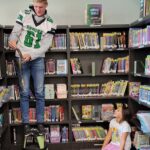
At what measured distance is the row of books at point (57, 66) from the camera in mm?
4230

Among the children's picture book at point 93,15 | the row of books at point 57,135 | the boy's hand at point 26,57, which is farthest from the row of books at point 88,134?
the children's picture book at point 93,15

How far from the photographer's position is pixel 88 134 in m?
4.24

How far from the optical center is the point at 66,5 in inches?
176

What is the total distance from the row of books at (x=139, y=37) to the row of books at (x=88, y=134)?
147cm

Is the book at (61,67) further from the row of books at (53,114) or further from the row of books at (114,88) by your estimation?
the row of books at (114,88)

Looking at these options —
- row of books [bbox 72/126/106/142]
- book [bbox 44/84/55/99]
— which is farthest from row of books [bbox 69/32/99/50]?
row of books [bbox 72/126/106/142]

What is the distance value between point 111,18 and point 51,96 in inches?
65.5

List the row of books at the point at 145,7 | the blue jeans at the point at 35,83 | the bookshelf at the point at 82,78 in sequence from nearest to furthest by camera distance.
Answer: the row of books at the point at 145,7 < the blue jeans at the point at 35,83 < the bookshelf at the point at 82,78

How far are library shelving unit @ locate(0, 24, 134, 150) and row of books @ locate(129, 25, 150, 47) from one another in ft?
0.64

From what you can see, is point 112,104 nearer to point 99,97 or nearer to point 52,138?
point 99,97

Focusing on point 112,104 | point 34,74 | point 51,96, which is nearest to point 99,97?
point 112,104

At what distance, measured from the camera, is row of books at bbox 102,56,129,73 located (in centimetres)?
426

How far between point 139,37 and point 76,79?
1.35 metres

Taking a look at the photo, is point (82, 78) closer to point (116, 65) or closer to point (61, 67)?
point (61, 67)
